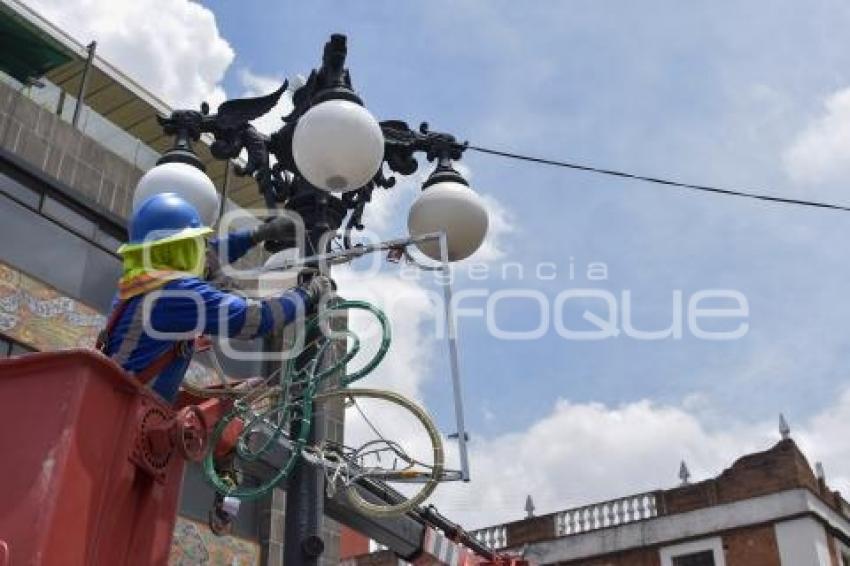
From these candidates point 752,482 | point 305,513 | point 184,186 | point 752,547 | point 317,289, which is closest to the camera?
point 317,289

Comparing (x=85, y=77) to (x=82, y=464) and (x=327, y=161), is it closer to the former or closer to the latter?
(x=327, y=161)

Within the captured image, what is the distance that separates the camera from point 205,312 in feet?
11.1

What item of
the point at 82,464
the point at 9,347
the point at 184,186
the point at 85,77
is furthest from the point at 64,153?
the point at 82,464

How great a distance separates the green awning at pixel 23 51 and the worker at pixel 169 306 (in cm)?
1005

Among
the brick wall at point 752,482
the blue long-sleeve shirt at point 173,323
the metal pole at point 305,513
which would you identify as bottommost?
the metal pole at point 305,513

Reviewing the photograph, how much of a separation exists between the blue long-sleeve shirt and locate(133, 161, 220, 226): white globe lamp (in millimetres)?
2087

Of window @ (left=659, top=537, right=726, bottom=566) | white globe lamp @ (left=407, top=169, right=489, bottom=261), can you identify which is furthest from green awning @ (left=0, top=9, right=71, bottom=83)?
window @ (left=659, top=537, right=726, bottom=566)

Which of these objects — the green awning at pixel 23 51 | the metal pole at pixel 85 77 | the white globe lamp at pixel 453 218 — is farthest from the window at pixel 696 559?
the white globe lamp at pixel 453 218

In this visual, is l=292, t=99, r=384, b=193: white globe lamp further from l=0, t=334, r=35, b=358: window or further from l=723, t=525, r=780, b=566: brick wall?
l=723, t=525, r=780, b=566: brick wall

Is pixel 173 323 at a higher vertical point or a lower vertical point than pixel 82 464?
higher

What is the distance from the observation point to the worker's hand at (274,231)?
4.41m

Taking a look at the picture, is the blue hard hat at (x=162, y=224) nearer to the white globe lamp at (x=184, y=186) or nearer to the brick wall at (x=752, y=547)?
the white globe lamp at (x=184, y=186)

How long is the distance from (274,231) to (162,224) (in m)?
0.88

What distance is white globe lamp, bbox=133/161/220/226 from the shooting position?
215 inches
